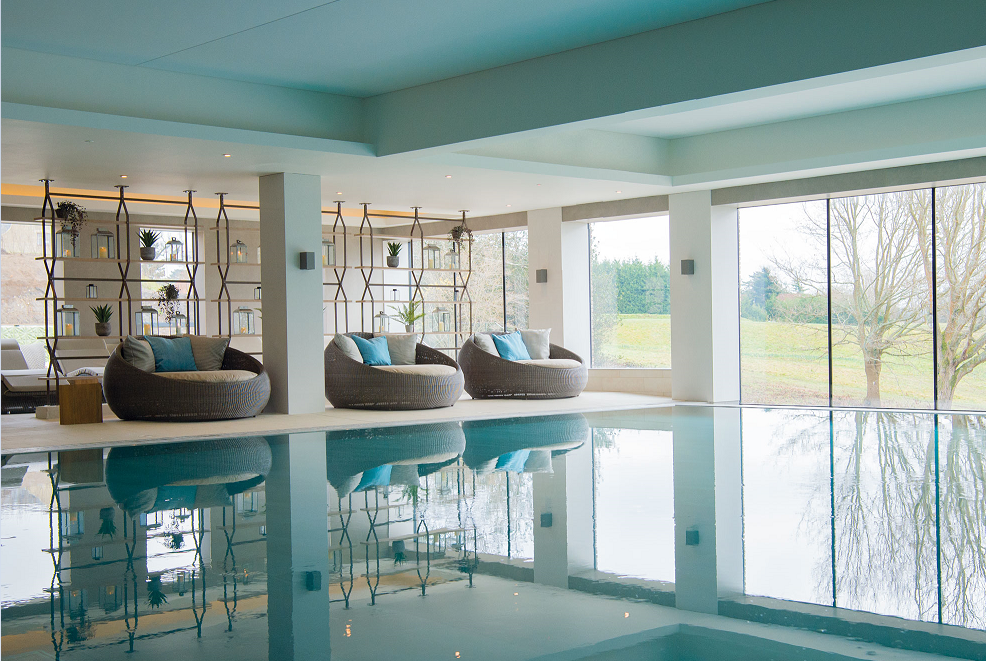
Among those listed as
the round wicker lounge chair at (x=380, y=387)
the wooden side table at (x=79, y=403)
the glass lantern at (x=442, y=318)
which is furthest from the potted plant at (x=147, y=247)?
the glass lantern at (x=442, y=318)

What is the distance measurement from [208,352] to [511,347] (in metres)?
3.73

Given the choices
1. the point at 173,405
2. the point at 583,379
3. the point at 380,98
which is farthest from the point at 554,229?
the point at 173,405

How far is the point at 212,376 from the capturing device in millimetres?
9062

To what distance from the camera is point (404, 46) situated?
6.75 metres

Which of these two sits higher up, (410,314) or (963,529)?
(410,314)

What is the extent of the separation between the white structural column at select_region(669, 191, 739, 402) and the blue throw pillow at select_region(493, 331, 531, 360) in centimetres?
193

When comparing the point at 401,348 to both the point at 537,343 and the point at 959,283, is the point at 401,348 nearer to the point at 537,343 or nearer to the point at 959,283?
the point at 537,343

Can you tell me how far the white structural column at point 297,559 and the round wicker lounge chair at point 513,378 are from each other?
4852mm

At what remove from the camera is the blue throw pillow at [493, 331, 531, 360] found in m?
11.4

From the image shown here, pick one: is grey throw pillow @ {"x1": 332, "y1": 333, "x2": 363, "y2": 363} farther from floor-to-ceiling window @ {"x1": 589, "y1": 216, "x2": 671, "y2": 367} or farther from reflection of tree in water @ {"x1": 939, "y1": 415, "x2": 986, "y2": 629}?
reflection of tree in water @ {"x1": 939, "y1": 415, "x2": 986, "y2": 629}

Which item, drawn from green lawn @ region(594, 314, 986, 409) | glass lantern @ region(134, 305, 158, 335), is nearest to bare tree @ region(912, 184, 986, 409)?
green lawn @ region(594, 314, 986, 409)

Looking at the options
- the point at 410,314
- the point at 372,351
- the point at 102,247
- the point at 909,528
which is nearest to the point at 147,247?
the point at 102,247

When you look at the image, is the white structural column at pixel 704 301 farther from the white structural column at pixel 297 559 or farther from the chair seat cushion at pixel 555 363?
the white structural column at pixel 297 559

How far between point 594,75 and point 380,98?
8.17 feet
